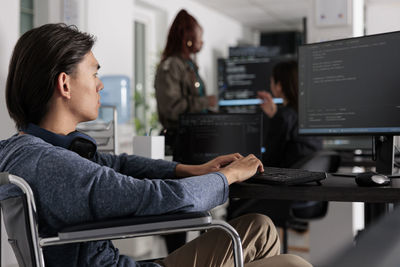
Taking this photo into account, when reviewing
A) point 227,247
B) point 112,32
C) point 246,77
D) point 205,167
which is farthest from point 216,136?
point 246,77

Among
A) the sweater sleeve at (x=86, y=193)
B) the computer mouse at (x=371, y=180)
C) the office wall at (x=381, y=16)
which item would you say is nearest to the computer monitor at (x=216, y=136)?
the computer mouse at (x=371, y=180)

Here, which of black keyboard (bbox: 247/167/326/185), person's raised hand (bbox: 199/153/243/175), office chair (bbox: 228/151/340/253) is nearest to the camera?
black keyboard (bbox: 247/167/326/185)

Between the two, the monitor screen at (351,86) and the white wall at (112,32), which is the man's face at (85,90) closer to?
the monitor screen at (351,86)

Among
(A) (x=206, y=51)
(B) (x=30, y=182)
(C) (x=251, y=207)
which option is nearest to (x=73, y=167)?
(B) (x=30, y=182)

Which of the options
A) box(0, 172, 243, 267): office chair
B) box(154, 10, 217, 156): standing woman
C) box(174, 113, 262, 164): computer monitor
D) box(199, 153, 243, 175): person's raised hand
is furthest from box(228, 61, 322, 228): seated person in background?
box(0, 172, 243, 267): office chair

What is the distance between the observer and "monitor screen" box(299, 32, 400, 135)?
1705 millimetres

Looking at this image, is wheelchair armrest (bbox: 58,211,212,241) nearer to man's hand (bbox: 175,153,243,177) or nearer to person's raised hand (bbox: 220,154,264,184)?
person's raised hand (bbox: 220,154,264,184)

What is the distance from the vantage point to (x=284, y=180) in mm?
1465

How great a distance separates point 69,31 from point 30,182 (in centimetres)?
43

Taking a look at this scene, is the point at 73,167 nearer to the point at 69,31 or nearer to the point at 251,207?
the point at 69,31

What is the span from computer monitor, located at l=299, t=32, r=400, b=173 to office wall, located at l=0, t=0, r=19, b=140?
1836 mm

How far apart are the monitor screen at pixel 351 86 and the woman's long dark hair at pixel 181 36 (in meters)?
1.28

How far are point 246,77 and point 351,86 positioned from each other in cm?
461

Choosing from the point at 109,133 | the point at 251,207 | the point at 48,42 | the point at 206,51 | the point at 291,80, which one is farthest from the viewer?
the point at 206,51
